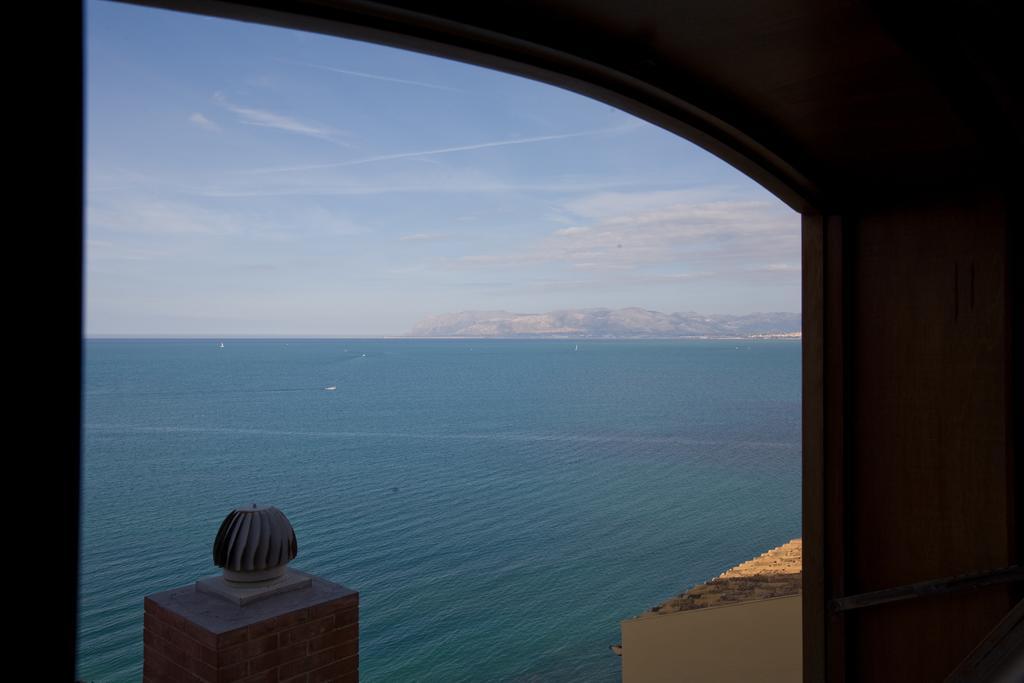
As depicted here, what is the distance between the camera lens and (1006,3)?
58.2 inches

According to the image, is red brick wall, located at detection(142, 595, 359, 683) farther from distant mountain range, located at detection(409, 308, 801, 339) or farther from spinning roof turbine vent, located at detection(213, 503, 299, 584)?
distant mountain range, located at detection(409, 308, 801, 339)

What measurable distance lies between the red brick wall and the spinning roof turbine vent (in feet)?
0.61

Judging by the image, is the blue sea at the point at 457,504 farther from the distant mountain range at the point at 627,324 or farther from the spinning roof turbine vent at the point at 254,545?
the distant mountain range at the point at 627,324

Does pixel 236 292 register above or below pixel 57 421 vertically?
above

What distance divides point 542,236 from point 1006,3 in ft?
288

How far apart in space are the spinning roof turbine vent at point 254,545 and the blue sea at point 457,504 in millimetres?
738

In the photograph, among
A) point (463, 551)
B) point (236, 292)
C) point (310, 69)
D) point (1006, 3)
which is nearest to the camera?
point (1006, 3)

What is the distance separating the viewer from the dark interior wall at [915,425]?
7.23 ft

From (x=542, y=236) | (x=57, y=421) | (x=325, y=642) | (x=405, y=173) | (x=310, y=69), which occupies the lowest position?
(x=325, y=642)

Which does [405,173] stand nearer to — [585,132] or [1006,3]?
[585,132]

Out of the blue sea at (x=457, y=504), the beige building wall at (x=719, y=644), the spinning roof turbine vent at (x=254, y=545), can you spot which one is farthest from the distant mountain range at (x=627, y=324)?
the spinning roof turbine vent at (x=254, y=545)

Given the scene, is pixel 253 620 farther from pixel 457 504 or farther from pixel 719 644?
pixel 457 504

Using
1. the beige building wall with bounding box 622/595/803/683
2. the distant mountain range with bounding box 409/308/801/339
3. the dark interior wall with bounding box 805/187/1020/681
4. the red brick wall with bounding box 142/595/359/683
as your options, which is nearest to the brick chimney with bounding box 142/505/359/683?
the red brick wall with bounding box 142/595/359/683

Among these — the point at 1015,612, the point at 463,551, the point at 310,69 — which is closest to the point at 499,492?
the point at 463,551
